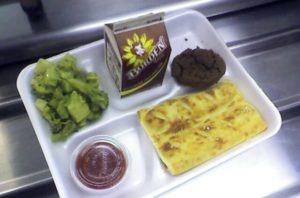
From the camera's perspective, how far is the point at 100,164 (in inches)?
30.9

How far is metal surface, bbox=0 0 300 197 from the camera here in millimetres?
804

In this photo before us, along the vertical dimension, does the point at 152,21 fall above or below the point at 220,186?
above

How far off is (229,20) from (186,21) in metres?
0.13

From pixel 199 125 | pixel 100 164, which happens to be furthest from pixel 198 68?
pixel 100 164

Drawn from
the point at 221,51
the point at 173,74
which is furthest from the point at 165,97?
the point at 221,51

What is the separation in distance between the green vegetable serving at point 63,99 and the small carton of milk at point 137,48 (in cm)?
7

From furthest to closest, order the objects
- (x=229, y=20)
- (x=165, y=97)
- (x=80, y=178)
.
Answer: (x=229, y=20)
(x=165, y=97)
(x=80, y=178)

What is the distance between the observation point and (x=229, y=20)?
1.02 m

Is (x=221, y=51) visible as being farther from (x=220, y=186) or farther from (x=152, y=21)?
(x=220, y=186)

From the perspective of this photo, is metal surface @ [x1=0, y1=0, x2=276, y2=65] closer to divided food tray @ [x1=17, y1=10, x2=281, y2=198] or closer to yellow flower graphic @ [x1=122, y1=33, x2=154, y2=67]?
divided food tray @ [x1=17, y1=10, x2=281, y2=198]

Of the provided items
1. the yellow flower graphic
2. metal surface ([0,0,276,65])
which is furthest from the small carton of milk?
metal surface ([0,0,276,65])

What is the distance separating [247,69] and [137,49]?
0.99 feet

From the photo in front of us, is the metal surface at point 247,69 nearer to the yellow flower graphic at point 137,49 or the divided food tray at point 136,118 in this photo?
the divided food tray at point 136,118

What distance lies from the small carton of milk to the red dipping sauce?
0.13 metres
